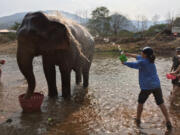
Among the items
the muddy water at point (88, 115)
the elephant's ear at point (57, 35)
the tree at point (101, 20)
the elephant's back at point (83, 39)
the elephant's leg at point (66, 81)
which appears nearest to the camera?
the muddy water at point (88, 115)

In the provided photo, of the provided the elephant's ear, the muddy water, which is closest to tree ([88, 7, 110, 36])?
the muddy water

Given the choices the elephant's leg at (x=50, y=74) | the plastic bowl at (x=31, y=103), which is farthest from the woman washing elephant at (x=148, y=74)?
the elephant's leg at (x=50, y=74)

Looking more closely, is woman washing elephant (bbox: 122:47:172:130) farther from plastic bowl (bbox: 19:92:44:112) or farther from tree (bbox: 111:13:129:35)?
tree (bbox: 111:13:129:35)

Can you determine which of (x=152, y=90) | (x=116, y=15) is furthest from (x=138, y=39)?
(x=152, y=90)

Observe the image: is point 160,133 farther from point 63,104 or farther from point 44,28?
point 44,28

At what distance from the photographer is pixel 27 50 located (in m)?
4.73

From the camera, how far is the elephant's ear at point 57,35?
507 centimetres

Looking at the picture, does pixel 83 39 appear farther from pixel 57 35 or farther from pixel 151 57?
pixel 151 57

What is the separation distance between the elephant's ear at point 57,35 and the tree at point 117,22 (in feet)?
169

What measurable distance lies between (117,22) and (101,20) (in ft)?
20.9

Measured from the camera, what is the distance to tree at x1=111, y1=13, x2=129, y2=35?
5778 centimetres

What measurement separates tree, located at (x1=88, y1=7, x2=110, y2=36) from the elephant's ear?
1942 inches

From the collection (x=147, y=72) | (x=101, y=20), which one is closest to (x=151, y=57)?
(x=147, y=72)

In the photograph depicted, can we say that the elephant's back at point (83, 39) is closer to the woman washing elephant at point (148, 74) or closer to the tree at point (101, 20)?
the woman washing elephant at point (148, 74)
